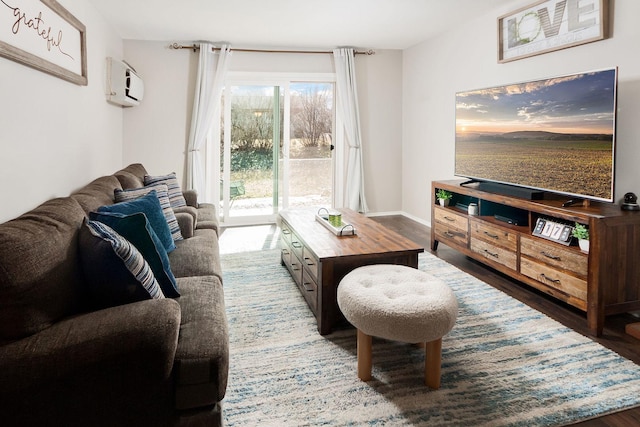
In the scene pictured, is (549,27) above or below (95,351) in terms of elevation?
above

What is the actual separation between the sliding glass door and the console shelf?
8.96 feet

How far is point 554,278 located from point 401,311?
1.58 m

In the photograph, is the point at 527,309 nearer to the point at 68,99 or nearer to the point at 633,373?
the point at 633,373

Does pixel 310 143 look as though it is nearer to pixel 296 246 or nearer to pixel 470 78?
pixel 470 78

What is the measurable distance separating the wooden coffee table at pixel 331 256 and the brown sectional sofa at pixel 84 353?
96 cm

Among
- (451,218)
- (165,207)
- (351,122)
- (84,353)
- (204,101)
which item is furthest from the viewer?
(351,122)

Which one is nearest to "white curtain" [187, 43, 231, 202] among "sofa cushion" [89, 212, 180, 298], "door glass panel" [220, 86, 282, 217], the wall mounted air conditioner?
"door glass panel" [220, 86, 282, 217]

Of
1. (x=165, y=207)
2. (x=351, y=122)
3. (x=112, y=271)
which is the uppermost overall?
(x=351, y=122)

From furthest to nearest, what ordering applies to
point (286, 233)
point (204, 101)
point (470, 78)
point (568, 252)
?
point (204, 101)
point (470, 78)
point (286, 233)
point (568, 252)

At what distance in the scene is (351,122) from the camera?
5805 millimetres

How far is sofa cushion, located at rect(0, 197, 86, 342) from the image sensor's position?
1308mm

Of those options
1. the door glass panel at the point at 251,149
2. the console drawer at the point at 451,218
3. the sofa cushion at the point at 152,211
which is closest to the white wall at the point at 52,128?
the sofa cushion at the point at 152,211

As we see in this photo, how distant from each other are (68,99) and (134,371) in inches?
103

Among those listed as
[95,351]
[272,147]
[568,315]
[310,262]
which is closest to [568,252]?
[568,315]
